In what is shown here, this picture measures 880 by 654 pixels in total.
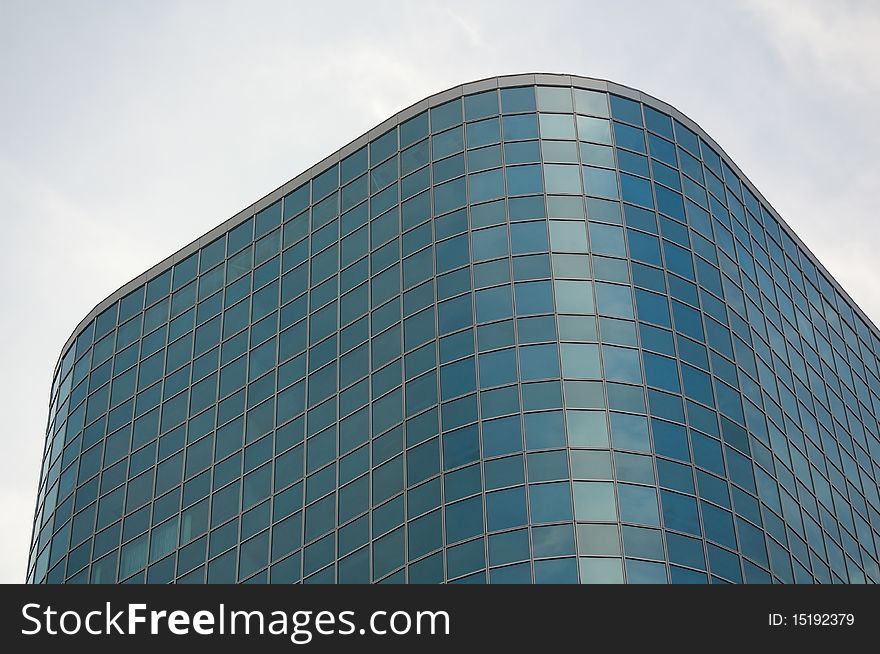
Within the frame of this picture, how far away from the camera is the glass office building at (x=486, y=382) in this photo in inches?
2559

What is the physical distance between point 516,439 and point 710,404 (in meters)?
8.97

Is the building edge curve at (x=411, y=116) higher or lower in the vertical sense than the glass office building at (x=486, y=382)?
higher

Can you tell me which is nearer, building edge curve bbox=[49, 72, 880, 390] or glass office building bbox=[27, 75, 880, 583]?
glass office building bbox=[27, 75, 880, 583]

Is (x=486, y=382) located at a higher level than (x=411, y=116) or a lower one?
lower

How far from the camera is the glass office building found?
6500 centimetres

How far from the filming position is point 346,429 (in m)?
71.4

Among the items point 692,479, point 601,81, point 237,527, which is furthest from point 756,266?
point 237,527

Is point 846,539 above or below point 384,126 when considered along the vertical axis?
below

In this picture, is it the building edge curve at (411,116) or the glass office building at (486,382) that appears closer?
the glass office building at (486,382)

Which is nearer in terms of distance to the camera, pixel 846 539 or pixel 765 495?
pixel 765 495

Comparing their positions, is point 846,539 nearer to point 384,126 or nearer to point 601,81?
point 601,81

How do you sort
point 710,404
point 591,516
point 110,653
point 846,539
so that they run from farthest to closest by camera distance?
point 846,539, point 710,404, point 591,516, point 110,653

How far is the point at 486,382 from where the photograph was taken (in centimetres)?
6744

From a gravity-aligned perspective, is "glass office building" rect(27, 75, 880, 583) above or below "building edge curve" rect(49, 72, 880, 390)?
below
